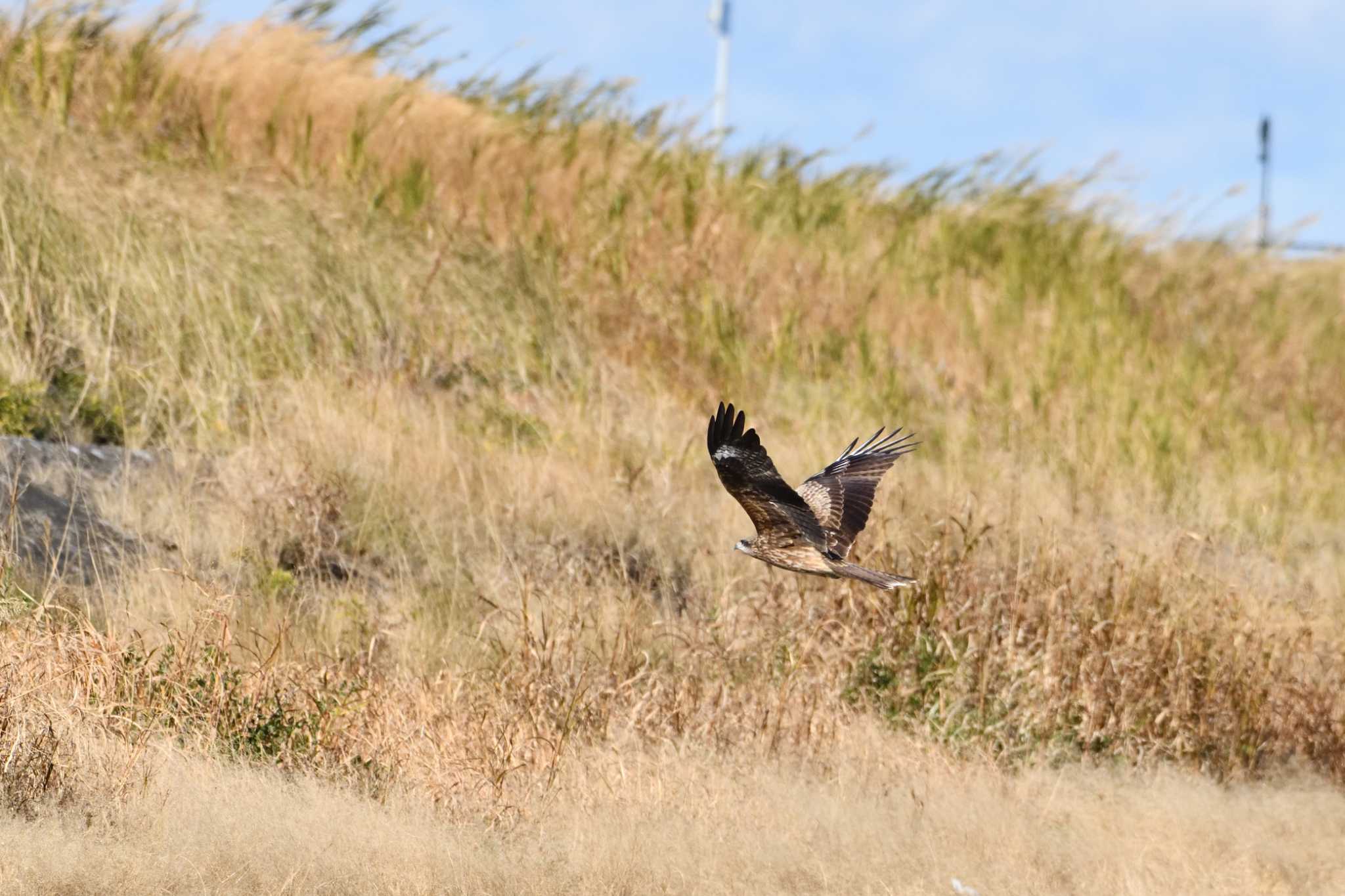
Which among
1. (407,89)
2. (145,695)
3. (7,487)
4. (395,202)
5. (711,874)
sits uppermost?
(407,89)

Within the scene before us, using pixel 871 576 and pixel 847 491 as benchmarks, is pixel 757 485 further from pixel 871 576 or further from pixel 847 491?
pixel 847 491

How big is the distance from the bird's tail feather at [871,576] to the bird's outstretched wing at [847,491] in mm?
243

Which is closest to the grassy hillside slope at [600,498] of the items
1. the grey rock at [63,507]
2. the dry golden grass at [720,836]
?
the dry golden grass at [720,836]

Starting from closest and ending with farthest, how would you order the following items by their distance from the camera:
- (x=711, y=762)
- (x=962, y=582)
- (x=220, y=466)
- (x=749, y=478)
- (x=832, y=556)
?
(x=749, y=478) → (x=832, y=556) → (x=711, y=762) → (x=962, y=582) → (x=220, y=466)

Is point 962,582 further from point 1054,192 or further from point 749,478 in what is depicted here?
point 1054,192

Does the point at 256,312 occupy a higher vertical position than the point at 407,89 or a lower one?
lower

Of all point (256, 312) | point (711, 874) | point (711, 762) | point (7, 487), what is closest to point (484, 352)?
point (256, 312)

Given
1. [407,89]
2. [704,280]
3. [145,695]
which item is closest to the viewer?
[145,695]

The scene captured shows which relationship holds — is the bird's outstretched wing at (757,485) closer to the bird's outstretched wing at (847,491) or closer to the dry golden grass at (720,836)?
the bird's outstretched wing at (847,491)

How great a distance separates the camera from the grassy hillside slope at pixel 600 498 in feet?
13.9

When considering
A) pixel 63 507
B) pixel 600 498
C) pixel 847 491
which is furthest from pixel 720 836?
pixel 63 507

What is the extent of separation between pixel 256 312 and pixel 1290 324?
8320 millimetres

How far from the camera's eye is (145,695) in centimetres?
430

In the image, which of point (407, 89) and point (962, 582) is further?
point (407, 89)
